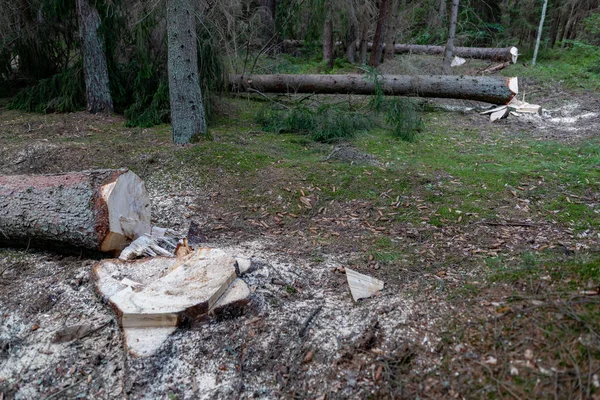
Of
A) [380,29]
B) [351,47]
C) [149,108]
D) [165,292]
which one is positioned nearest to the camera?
[165,292]

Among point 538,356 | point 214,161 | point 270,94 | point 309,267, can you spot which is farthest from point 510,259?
point 270,94

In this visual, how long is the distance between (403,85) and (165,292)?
758 centimetres

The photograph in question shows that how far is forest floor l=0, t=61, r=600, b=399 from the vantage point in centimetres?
232

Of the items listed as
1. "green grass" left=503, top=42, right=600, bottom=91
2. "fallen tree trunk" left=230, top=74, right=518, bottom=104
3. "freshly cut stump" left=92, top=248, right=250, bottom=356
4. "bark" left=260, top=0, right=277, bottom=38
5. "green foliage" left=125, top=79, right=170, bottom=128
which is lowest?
"freshly cut stump" left=92, top=248, right=250, bottom=356

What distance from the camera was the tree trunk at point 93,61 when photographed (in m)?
7.59

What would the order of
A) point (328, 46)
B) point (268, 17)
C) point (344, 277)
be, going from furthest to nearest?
point (328, 46)
point (268, 17)
point (344, 277)

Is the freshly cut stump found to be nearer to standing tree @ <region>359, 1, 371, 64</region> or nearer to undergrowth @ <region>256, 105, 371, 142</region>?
undergrowth @ <region>256, 105, 371, 142</region>

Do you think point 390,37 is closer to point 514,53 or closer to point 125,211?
point 514,53

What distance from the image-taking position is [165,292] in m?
2.91

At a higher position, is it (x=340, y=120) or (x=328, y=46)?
(x=328, y=46)

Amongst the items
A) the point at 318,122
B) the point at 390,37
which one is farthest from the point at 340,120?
the point at 390,37

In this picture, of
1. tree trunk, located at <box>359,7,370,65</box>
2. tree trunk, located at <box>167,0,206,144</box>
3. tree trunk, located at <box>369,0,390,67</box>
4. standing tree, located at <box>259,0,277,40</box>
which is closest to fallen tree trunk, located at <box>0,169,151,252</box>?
tree trunk, located at <box>167,0,206,144</box>

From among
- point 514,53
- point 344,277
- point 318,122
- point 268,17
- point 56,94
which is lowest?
point 344,277

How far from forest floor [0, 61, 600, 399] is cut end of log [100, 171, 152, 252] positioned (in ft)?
1.06
